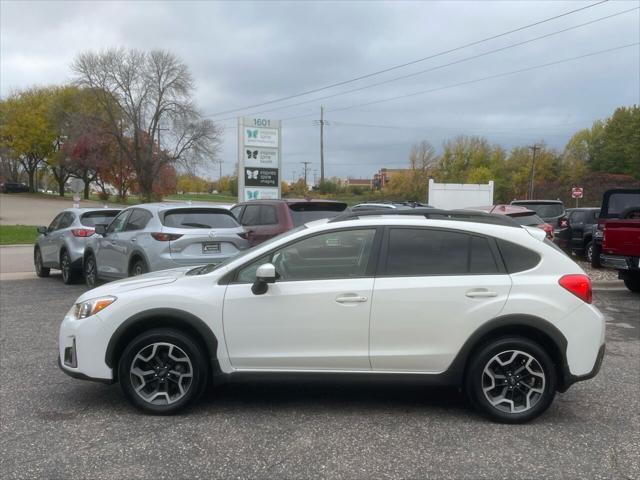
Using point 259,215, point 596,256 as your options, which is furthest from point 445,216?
point 596,256

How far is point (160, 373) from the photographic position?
4.75 m

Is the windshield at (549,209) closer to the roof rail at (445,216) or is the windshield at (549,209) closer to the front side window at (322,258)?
the roof rail at (445,216)

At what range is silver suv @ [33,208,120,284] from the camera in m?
12.2

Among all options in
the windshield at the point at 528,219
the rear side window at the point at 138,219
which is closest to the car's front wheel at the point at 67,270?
the rear side window at the point at 138,219

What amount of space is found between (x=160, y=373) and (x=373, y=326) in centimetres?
171

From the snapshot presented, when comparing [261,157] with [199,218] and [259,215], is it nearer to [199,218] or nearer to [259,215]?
[259,215]

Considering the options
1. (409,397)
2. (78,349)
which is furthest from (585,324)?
(78,349)

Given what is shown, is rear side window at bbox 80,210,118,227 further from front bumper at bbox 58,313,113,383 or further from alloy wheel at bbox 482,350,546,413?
alloy wheel at bbox 482,350,546,413

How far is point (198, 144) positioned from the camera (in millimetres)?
58188

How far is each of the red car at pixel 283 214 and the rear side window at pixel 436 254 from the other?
6048 millimetres

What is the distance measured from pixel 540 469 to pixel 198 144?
56.9 meters

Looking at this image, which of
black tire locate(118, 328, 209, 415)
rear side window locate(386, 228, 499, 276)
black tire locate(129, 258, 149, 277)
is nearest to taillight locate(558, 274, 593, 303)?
rear side window locate(386, 228, 499, 276)

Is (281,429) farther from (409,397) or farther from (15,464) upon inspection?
(15,464)

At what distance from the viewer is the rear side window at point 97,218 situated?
12465 mm
